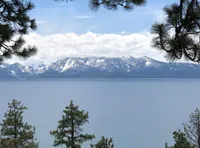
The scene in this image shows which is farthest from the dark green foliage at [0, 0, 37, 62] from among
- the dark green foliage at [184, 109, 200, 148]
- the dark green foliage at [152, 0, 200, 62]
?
the dark green foliage at [184, 109, 200, 148]

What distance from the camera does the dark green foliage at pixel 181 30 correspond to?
4961 mm

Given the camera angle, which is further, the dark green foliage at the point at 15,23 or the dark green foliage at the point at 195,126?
the dark green foliage at the point at 195,126

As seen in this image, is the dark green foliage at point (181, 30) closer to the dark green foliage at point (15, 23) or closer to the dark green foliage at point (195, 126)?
the dark green foliage at point (15, 23)

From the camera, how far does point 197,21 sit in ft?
16.7

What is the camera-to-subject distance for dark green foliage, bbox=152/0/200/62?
4.96 m

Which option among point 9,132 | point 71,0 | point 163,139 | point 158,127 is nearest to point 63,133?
point 9,132

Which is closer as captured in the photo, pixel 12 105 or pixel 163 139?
pixel 12 105

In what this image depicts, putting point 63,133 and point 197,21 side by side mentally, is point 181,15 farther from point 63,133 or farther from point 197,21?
point 63,133

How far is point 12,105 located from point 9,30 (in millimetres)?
21603

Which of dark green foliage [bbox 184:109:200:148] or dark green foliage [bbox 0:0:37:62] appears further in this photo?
dark green foliage [bbox 184:109:200:148]

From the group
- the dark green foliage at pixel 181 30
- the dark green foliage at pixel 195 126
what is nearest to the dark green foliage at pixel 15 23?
the dark green foliage at pixel 181 30

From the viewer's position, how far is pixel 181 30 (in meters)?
5.10

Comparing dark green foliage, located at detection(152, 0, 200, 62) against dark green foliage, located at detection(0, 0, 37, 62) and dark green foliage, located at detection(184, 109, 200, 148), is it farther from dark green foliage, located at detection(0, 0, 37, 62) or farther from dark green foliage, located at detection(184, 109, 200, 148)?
dark green foliage, located at detection(184, 109, 200, 148)

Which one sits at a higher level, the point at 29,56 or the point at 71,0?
the point at 71,0
